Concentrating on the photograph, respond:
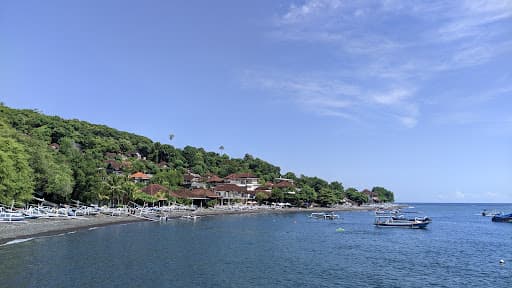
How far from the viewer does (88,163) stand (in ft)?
206

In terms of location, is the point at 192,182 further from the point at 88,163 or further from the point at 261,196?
the point at 88,163

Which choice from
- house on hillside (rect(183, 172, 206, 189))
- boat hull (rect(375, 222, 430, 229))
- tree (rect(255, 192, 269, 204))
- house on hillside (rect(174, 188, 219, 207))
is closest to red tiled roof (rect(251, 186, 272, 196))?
tree (rect(255, 192, 269, 204))

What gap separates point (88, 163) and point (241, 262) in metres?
41.9

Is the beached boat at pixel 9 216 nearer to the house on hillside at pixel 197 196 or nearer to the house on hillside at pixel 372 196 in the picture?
the house on hillside at pixel 197 196

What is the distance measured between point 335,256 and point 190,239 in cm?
1570

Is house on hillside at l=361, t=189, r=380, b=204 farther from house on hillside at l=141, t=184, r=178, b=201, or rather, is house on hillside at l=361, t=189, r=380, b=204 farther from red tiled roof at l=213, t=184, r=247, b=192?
house on hillside at l=141, t=184, r=178, b=201

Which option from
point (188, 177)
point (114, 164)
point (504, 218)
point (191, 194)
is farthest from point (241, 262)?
point (114, 164)

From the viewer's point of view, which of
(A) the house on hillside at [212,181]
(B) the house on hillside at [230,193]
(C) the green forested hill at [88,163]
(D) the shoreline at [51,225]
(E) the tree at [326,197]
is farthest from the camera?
(E) the tree at [326,197]

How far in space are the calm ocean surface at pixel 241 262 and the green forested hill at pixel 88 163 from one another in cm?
1220

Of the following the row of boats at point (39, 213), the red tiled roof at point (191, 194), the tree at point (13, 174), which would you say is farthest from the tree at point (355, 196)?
the tree at point (13, 174)

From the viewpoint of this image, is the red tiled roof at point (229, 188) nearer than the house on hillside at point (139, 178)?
No

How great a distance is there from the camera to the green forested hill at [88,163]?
45.6 m

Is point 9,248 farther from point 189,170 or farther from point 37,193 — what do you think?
point 189,170

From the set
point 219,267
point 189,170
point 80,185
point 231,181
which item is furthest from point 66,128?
point 219,267
